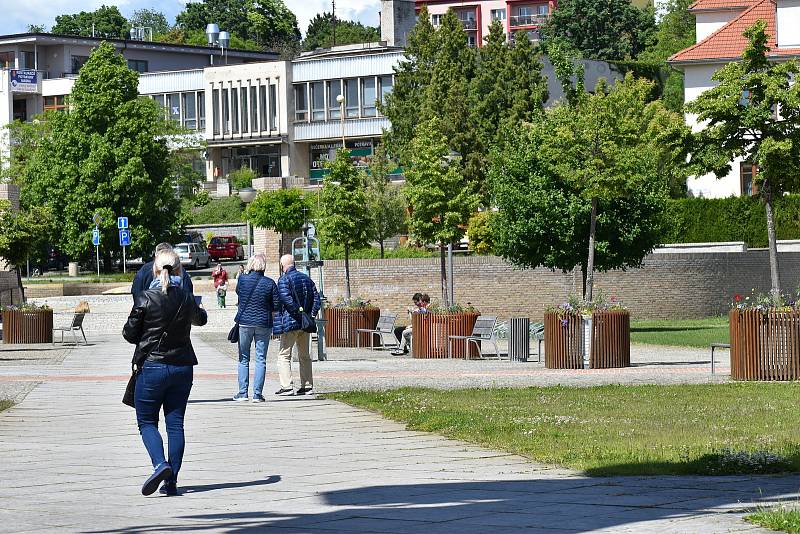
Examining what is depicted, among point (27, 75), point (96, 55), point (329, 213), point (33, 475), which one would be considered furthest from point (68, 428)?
point (27, 75)

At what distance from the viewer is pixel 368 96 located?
84.9m

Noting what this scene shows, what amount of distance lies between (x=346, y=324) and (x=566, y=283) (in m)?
14.7

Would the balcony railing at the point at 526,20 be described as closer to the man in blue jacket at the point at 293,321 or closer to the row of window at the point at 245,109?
the row of window at the point at 245,109

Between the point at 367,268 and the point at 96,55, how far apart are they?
26.3 m

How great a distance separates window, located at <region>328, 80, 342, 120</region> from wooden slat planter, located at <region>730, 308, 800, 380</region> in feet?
218

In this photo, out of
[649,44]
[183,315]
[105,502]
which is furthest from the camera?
[649,44]

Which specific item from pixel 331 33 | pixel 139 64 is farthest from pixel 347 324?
pixel 331 33

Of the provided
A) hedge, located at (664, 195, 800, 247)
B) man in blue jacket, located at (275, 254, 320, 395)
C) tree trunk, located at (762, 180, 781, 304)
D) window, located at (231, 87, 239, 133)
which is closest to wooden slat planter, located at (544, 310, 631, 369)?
tree trunk, located at (762, 180, 781, 304)

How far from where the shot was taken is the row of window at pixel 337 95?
84.5 meters

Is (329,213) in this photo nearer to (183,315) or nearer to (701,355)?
(701,355)

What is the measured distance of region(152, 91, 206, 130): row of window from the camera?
91750mm

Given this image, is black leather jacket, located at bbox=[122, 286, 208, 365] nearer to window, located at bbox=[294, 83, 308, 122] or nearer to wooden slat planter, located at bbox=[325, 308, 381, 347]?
wooden slat planter, located at bbox=[325, 308, 381, 347]

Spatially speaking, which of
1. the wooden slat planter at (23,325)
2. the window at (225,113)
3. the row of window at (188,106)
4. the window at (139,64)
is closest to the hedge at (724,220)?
the wooden slat planter at (23,325)

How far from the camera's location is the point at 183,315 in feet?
33.6
